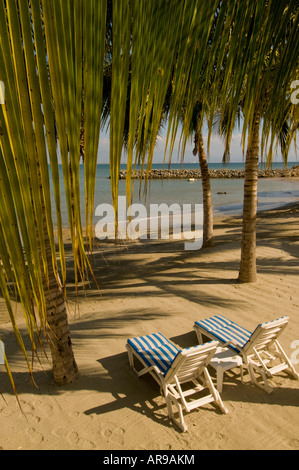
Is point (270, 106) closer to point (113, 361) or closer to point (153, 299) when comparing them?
point (113, 361)

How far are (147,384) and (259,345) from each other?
5.46 feet

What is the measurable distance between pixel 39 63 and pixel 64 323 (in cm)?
421

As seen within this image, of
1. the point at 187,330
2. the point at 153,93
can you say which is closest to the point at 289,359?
the point at 187,330

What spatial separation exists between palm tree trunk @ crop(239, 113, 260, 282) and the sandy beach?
36cm

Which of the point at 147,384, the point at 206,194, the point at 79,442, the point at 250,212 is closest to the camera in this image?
the point at 79,442

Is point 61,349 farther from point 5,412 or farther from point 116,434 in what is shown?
point 116,434

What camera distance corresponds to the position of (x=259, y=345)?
451 centimetres

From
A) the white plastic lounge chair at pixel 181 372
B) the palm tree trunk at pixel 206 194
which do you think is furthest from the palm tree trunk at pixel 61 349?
the palm tree trunk at pixel 206 194

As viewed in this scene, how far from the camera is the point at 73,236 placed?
513 mm

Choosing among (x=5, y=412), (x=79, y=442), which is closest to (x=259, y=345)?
(x=79, y=442)

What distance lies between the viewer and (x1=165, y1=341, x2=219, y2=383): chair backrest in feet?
12.1

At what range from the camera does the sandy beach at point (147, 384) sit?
3.50 m

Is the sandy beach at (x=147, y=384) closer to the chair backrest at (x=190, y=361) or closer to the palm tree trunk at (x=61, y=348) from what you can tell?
the palm tree trunk at (x=61, y=348)
